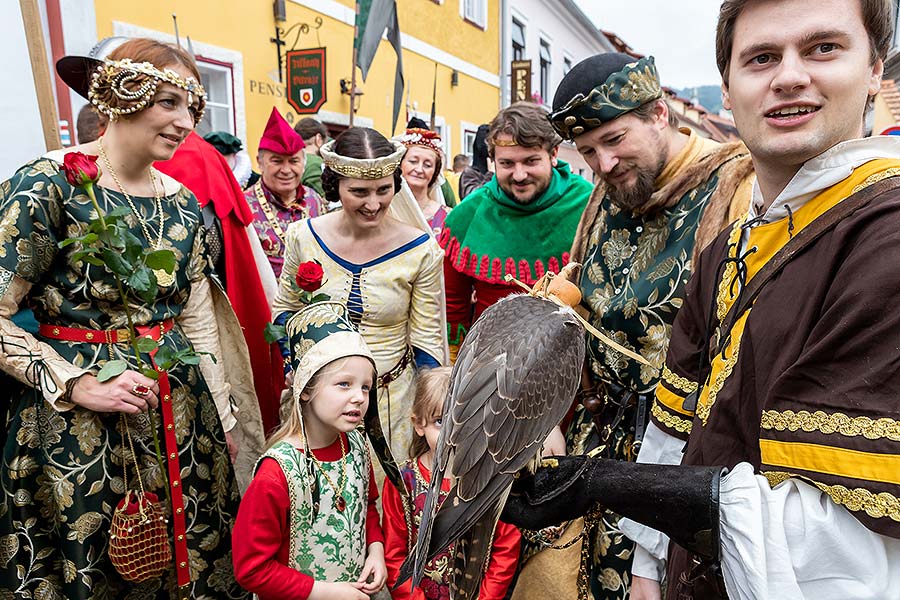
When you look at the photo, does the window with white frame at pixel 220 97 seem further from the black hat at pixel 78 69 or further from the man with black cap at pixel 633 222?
the man with black cap at pixel 633 222

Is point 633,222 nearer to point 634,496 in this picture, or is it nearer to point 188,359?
point 634,496

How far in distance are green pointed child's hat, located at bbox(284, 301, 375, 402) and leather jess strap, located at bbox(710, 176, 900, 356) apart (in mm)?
1483

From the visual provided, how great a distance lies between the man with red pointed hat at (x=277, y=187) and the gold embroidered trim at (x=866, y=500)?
152 inches

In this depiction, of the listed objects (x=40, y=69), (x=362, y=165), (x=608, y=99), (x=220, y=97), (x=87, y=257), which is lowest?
(x=87, y=257)

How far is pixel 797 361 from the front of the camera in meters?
0.99

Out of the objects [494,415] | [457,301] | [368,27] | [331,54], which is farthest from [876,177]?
[331,54]

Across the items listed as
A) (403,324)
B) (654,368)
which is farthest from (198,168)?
(654,368)

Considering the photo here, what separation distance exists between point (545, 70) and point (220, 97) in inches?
600

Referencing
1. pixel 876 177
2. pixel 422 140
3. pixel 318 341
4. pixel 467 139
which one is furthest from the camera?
pixel 467 139

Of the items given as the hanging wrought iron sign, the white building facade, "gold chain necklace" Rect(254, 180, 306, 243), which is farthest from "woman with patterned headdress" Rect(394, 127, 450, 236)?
the white building facade

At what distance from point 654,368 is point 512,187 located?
4.72ft

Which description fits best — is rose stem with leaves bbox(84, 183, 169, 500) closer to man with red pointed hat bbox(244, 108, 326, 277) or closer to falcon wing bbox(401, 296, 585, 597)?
falcon wing bbox(401, 296, 585, 597)

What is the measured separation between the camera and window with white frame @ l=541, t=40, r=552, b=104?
2022 cm

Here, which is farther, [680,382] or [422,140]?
[422,140]
